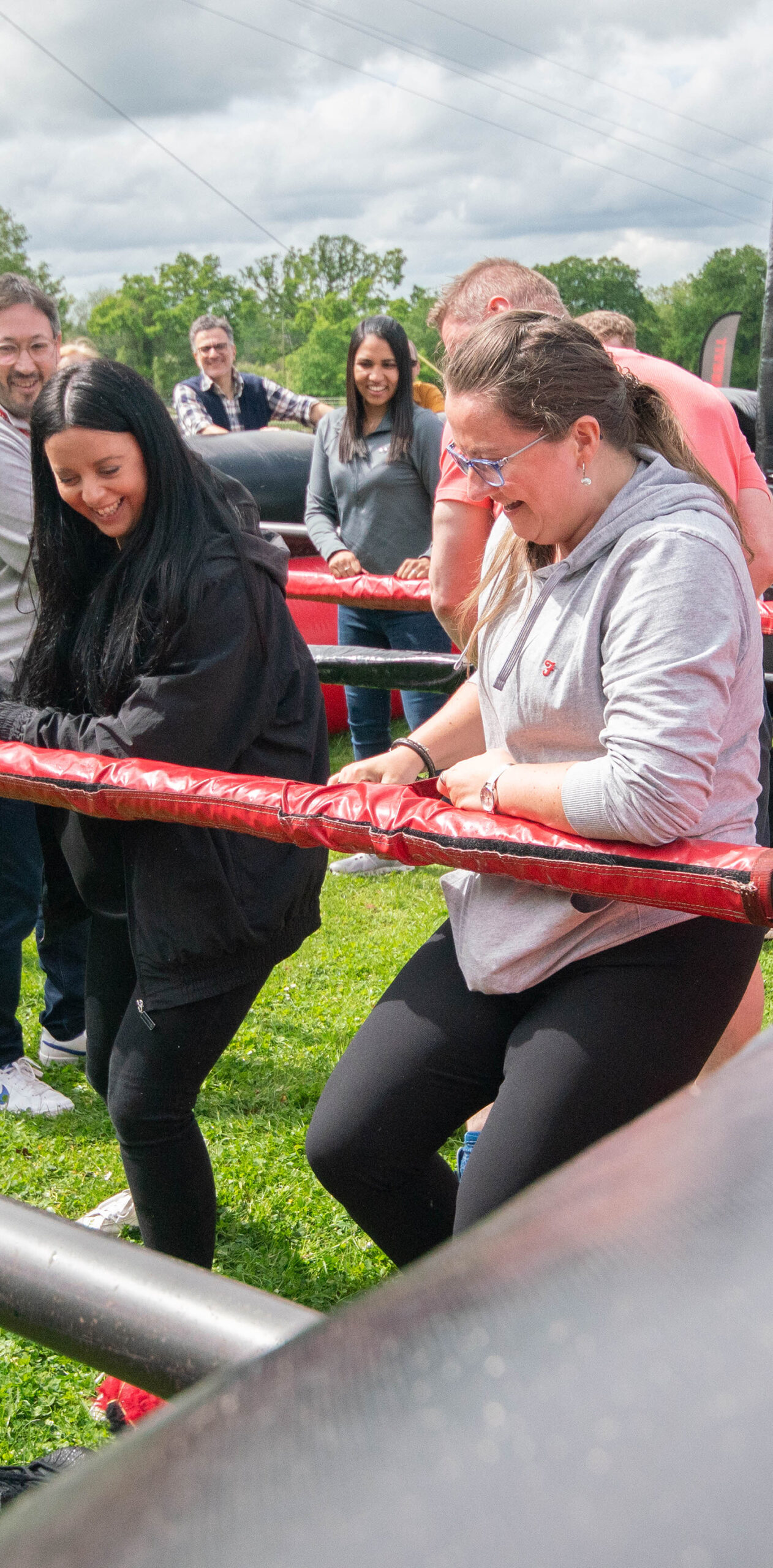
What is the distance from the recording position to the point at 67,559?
2.55 metres

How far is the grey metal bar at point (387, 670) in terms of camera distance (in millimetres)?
3689

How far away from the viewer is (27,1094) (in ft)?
12.5

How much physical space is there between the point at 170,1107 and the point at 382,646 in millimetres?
3643

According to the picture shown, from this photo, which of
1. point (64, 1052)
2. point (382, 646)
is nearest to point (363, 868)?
point (382, 646)

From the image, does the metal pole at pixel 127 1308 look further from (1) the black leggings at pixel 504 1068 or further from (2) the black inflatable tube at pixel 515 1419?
(1) the black leggings at pixel 504 1068

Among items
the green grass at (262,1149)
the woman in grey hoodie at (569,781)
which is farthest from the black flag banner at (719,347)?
the woman in grey hoodie at (569,781)

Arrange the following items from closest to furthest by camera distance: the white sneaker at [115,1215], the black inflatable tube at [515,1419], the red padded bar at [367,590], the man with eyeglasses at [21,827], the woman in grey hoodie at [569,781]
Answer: the black inflatable tube at [515,1419]
the woman in grey hoodie at [569,781]
the white sneaker at [115,1215]
the man with eyeglasses at [21,827]
the red padded bar at [367,590]

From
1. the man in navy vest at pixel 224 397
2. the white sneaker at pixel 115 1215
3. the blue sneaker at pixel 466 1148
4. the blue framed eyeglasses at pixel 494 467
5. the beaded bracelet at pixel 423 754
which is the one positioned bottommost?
the white sneaker at pixel 115 1215

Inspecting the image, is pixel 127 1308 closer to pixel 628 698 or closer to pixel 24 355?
pixel 628 698

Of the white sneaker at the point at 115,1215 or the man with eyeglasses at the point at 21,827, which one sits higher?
the man with eyeglasses at the point at 21,827

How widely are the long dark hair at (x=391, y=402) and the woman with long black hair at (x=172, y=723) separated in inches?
119

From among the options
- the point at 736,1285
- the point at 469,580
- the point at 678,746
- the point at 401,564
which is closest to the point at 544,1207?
the point at 736,1285

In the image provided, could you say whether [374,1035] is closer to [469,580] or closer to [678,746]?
[678,746]

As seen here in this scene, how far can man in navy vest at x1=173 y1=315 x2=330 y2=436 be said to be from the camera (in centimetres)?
732
